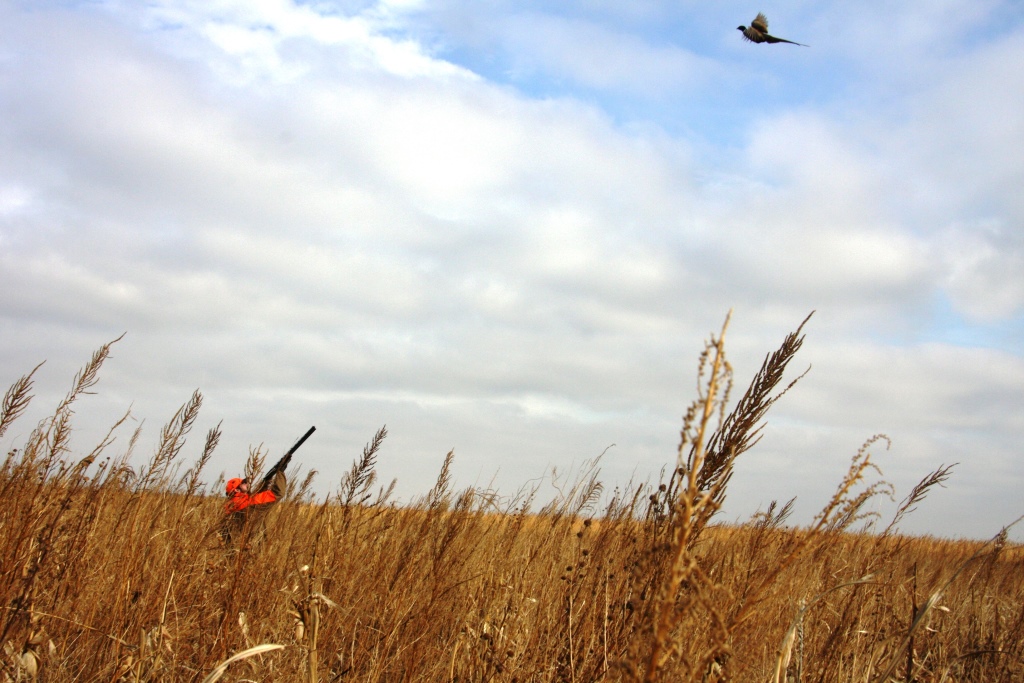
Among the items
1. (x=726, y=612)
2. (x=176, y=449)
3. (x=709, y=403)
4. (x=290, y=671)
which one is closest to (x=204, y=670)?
(x=290, y=671)

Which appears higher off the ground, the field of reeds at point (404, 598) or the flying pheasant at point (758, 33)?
the flying pheasant at point (758, 33)

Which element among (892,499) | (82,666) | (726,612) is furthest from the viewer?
(82,666)

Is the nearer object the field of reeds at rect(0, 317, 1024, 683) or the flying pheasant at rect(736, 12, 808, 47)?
the field of reeds at rect(0, 317, 1024, 683)

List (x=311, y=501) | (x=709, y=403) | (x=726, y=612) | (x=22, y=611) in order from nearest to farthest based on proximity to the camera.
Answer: (x=709, y=403)
(x=726, y=612)
(x=22, y=611)
(x=311, y=501)

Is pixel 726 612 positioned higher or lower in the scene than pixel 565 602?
higher

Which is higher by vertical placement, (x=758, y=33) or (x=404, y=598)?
(x=758, y=33)

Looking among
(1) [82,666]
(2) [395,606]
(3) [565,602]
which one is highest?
(3) [565,602]

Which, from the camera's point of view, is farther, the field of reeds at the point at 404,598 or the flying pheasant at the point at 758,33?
the flying pheasant at the point at 758,33

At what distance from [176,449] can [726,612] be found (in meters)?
2.83

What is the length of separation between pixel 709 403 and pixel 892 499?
125cm

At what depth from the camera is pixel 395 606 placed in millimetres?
3279

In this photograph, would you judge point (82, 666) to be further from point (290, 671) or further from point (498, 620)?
point (498, 620)

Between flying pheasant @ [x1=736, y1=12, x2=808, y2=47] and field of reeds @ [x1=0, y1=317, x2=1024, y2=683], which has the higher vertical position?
flying pheasant @ [x1=736, y1=12, x2=808, y2=47]

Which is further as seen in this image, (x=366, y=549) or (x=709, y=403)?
(x=366, y=549)
